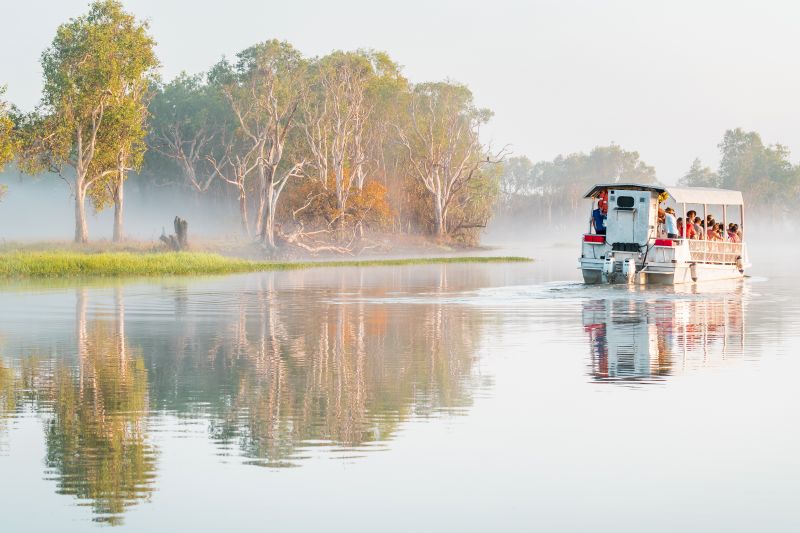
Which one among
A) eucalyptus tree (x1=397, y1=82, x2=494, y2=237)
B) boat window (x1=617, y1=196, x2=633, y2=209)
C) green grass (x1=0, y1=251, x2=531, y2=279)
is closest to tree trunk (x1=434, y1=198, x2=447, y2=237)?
eucalyptus tree (x1=397, y1=82, x2=494, y2=237)

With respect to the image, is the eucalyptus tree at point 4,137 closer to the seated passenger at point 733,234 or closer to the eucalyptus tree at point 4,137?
the eucalyptus tree at point 4,137

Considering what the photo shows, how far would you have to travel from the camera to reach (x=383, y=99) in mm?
112438

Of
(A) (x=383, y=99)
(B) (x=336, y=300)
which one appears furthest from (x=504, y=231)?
(B) (x=336, y=300)

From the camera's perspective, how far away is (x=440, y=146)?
10456 cm

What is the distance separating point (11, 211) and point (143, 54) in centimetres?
7025

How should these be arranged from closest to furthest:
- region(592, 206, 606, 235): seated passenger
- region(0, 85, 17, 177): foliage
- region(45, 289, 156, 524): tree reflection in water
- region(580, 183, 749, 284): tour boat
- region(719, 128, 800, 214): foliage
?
region(45, 289, 156, 524): tree reflection in water < region(580, 183, 749, 284): tour boat < region(592, 206, 606, 235): seated passenger < region(0, 85, 17, 177): foliage < region(719, 128, 800, 214): foliage

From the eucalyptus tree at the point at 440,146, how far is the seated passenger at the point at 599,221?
54814 mm

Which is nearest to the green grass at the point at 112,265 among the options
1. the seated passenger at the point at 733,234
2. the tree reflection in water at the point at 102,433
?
the seated passenger at the point at 733,234

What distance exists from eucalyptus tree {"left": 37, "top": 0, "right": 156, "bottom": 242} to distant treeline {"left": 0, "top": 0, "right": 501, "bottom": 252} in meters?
0.08

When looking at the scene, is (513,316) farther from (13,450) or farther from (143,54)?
(143,54)

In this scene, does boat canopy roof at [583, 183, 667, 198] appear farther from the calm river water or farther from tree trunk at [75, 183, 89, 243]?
tree trunk at [75, 183, 89, 243]

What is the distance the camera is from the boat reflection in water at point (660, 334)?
60.6ft

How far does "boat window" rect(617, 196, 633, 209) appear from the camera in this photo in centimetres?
4503

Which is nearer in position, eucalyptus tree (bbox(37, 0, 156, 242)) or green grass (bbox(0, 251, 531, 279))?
green grass (bbox(0, 251, 531, 279))
